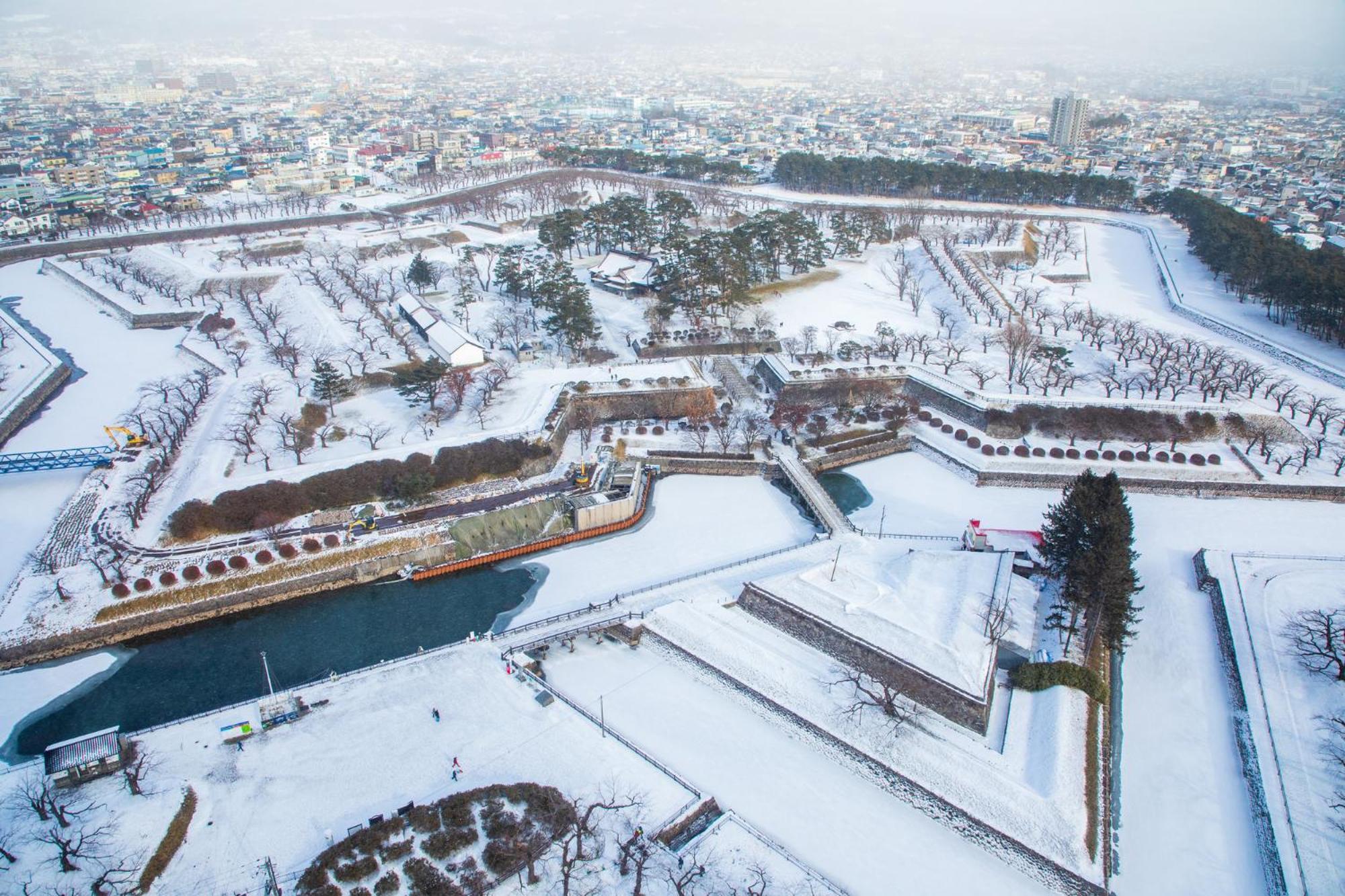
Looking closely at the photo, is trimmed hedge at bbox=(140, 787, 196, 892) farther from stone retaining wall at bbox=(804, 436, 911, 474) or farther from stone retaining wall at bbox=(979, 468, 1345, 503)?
stone retaining wall at bbox=(979, 468, 1345, 503)

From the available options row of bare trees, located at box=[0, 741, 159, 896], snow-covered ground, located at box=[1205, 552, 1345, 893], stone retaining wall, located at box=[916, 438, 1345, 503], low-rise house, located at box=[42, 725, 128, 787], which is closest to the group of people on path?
row of bare trees, located at box=[0, 741, 159, 896]

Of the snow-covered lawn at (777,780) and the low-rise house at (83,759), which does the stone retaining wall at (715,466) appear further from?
the low-rise house at (83,759)

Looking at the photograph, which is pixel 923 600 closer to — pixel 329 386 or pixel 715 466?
pixel 715 466

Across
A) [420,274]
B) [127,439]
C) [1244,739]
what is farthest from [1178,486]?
[127,439]

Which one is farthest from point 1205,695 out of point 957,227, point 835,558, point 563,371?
point 957,227

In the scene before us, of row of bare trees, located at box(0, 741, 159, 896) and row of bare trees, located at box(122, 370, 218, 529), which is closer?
row of bare trees, located at box(0, 741, 159, 896)

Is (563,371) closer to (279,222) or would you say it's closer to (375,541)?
(375,541)
